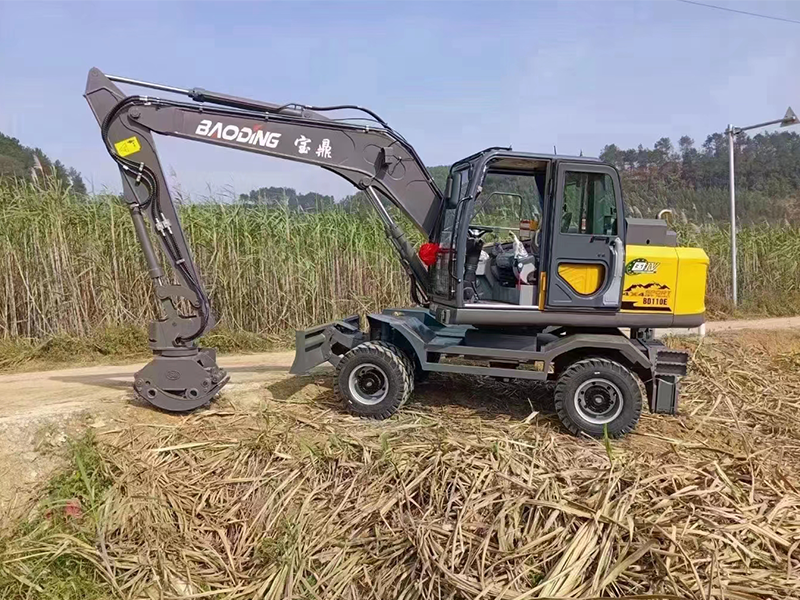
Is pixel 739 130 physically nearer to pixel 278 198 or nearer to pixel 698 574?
pixel 278 198

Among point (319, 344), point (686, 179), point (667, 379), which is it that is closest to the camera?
point (667, 379)

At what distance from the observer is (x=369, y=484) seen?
4.36 metres

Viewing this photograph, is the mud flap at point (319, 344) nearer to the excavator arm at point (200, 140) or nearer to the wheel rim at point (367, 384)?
the wheel rim at point (367, 384)

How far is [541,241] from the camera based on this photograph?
5.33 m

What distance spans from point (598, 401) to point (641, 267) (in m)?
1.23

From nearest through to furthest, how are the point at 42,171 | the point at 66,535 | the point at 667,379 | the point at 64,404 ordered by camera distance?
the point at 66,535, the point at 667,379, the point at 64,404, the point at 42,171

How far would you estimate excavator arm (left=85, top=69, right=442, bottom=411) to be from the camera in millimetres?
5457

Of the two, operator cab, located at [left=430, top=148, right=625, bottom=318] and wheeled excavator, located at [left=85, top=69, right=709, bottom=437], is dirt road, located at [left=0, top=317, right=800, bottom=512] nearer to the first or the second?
wheeled excavator, located at [left=85, top=69, right=709, bottom=437]

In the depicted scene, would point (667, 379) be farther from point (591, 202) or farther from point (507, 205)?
point (507, 205)

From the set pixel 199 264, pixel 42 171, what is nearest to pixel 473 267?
pixel 199 264

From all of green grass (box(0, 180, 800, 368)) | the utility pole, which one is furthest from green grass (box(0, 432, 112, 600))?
the utility pole

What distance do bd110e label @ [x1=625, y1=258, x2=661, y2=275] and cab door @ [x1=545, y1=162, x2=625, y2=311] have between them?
114mm

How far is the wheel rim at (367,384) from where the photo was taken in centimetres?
556

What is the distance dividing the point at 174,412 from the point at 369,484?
2.22m
